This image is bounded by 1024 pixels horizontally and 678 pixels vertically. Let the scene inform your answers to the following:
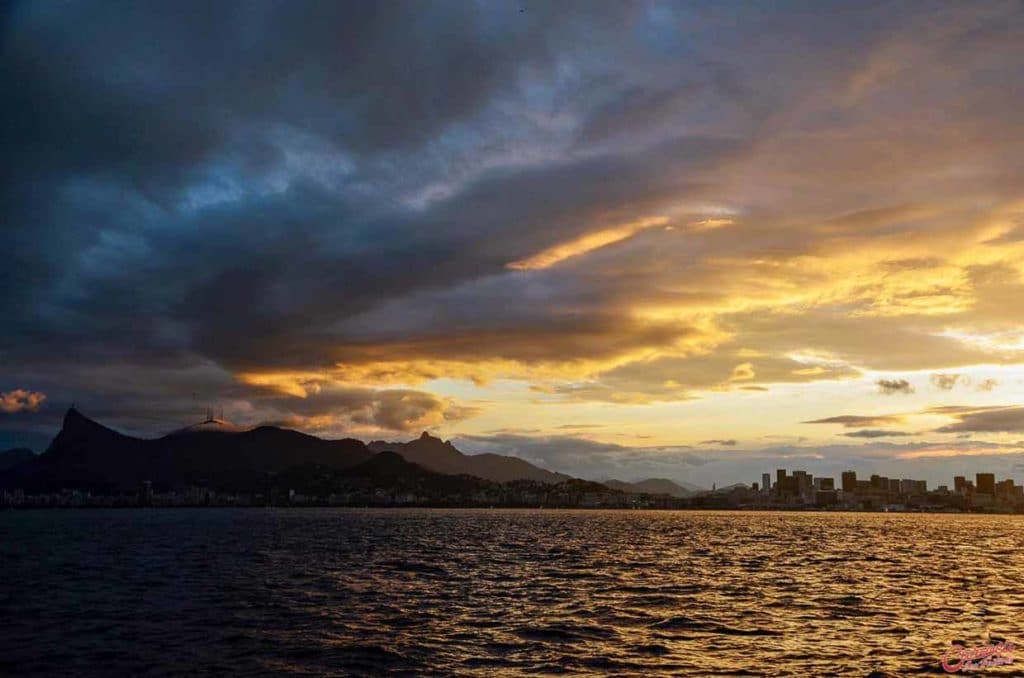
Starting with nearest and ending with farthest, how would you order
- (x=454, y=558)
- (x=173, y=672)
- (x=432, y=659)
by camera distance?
(x=173, y=672) < (x=432, y=659) < (x=454, y=558)

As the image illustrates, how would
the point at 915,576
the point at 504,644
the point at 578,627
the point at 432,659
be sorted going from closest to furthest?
the point at 432,659, the point at 504,644, the point at 578,627, the point at 915,576

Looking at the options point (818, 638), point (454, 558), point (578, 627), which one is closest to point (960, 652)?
point (818, 638)

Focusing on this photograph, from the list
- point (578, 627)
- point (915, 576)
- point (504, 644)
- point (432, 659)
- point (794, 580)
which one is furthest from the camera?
point (915, 576)

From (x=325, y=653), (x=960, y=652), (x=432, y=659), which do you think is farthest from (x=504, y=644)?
(x=960, y=652)

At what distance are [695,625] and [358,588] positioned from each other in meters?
38.2

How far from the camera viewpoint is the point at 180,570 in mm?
100250

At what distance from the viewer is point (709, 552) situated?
136375mm

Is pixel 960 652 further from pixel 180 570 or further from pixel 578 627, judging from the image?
pixel 180 570

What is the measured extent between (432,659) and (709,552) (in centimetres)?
10026

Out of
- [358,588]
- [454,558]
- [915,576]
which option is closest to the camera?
[358,588]

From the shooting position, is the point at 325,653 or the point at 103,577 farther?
the point at 103,577

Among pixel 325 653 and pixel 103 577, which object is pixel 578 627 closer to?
pixel 325 653

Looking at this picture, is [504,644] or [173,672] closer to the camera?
[173,672]

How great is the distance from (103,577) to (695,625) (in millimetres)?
70348
